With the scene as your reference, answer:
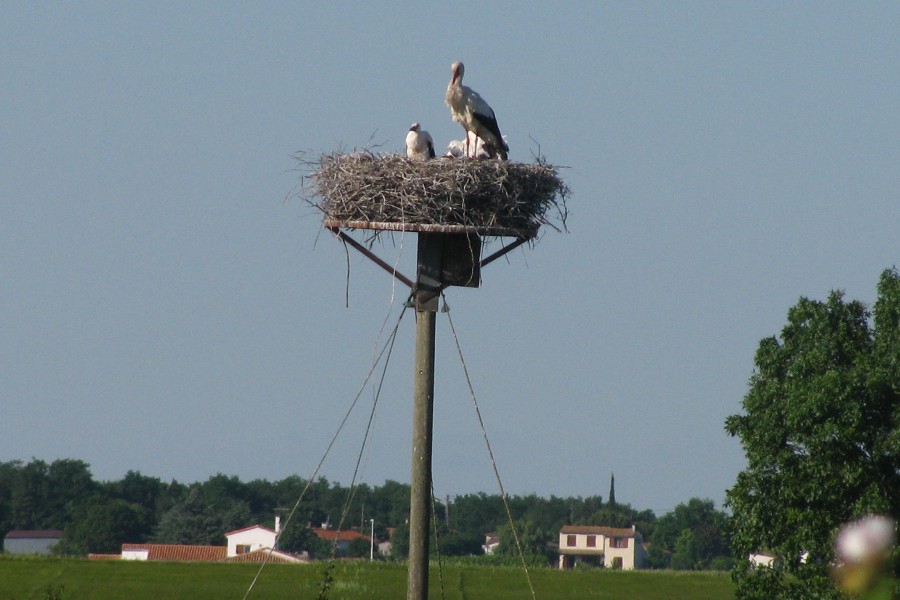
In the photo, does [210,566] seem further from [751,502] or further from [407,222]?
[407,222]

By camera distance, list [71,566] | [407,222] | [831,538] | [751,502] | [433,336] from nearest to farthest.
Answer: [433,336] < [407,222] < [831,538] < [751,502] < [71,566]

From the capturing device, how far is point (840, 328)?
82.3ft

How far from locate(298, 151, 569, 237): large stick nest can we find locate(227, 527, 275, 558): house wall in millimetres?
73174

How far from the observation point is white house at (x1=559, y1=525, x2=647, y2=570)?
9831cm

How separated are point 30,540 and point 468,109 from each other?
315ft

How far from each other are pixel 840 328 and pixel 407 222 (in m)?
19.6

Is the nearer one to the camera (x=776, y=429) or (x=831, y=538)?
(x=831, y=538)

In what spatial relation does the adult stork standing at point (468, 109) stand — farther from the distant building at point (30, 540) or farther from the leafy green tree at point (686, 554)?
the leafy green tree at point (686, 554)

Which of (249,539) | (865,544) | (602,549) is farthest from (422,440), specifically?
(602,549)

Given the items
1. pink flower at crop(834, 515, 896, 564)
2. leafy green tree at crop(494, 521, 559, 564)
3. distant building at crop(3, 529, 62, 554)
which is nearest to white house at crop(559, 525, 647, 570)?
leafy green tree at crop(494, 521, 559, 564)

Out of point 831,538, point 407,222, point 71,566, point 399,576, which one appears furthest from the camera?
point 71,566

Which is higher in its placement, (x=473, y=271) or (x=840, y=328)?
(x=840, y=328)

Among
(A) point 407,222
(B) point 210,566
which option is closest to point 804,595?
(A) point 407,222

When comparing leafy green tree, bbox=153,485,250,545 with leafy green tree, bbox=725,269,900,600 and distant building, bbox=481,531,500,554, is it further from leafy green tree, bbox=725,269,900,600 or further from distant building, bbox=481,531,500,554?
leafy green tree, bbox=725,269,900,600
